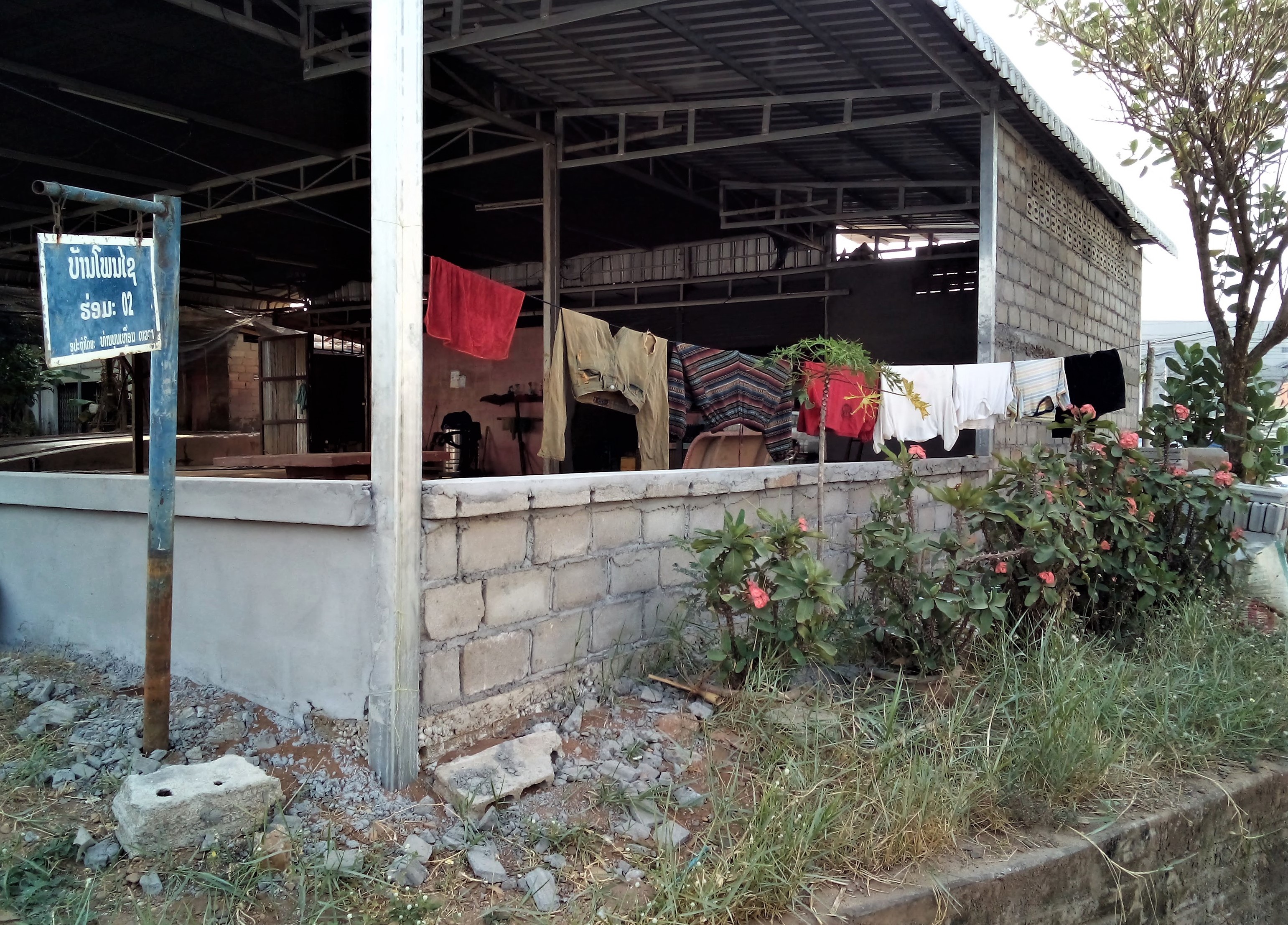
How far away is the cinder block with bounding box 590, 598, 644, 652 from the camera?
425 cm

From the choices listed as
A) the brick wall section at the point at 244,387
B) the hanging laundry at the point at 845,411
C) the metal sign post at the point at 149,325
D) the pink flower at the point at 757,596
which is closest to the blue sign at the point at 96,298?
the metal sign post at the point at 149,325

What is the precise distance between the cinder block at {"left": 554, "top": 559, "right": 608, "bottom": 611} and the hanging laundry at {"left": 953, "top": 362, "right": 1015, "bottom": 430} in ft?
12.8

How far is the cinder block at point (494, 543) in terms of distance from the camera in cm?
358

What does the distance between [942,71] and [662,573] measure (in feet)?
14.7

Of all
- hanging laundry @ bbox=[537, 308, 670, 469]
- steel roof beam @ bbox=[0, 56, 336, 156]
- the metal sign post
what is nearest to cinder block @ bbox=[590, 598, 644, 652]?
hanging laundry @ bbox=[537, 308, 670, 469]

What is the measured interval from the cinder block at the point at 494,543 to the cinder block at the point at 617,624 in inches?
24.1

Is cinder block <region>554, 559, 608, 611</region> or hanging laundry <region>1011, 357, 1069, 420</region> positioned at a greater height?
hanging laundry <region>1011, 357, 1069, 420</region>

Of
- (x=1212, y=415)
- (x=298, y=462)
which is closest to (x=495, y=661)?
(x=298, y=462)

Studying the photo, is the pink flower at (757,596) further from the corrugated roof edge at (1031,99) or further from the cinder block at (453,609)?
the corrugated roof edge at (1031,99)

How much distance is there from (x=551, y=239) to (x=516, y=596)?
242 inches

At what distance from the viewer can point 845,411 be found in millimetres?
6875

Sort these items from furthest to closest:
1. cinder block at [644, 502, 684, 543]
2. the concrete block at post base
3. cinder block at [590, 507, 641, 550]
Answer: cinder block at [644, 502, 684, 543] → cinder block at [590, 507, 641, 550] → the concrete block at post base

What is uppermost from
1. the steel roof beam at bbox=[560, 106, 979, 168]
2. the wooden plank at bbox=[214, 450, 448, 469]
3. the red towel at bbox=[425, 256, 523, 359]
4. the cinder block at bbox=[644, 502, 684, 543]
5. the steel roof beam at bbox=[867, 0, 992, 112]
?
the steel roof beam at bbox=[867, 0, 992, 112]

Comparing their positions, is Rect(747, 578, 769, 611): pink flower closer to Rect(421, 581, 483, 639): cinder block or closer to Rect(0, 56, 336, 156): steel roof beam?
Rect(421, 581, 483, 639): cinder block
